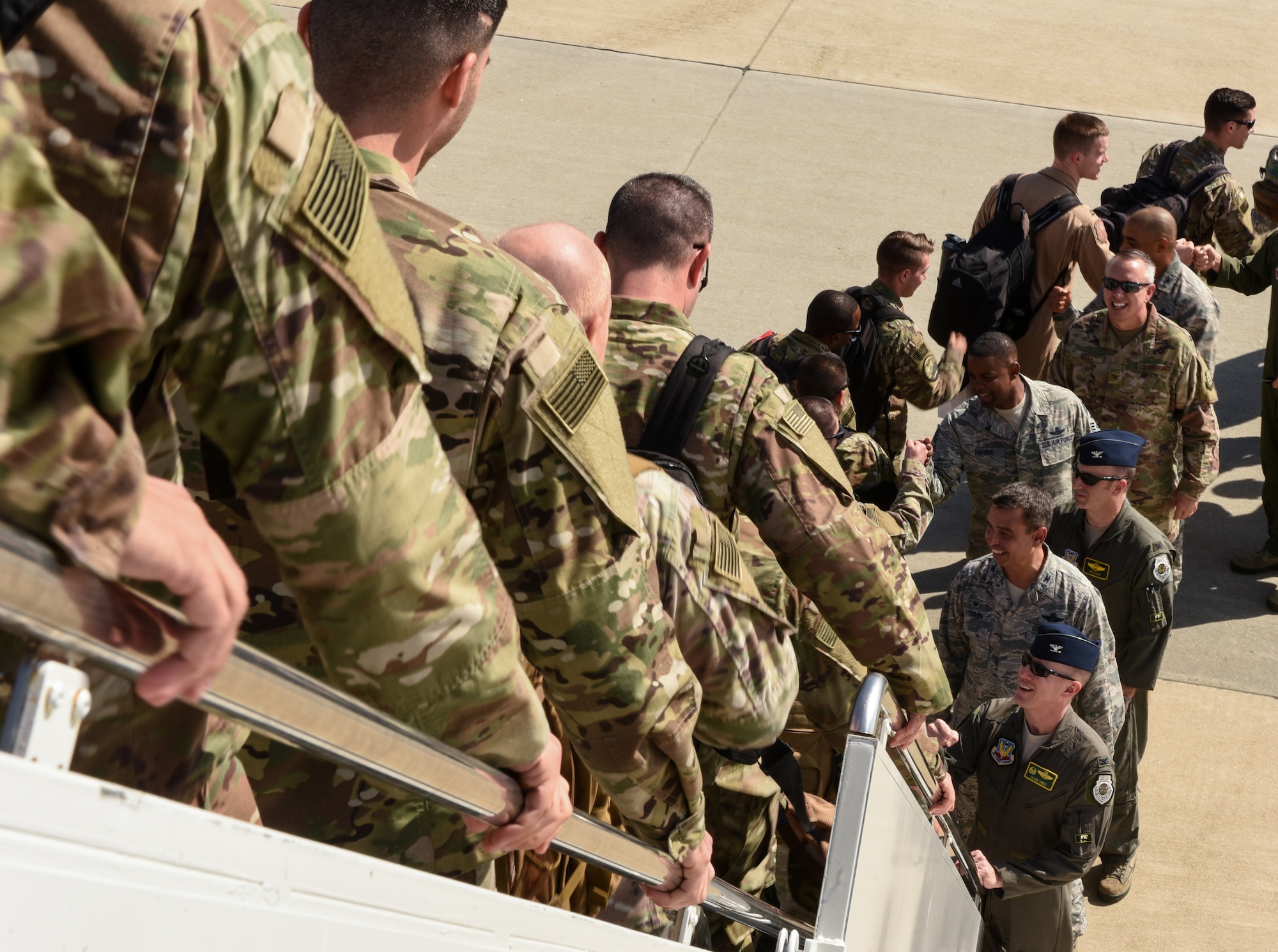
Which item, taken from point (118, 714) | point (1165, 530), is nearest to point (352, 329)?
point (118, 714)

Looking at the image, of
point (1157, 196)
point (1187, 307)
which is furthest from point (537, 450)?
point (1157, 196)

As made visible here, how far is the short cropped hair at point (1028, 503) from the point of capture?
4473 millimetres

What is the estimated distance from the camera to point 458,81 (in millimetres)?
1941

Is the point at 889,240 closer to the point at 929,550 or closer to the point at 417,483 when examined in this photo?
the point at 929,550

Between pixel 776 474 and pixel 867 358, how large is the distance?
299cm

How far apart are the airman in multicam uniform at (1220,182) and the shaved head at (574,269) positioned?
644 centimetres

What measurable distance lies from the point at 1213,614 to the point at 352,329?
20.3ft

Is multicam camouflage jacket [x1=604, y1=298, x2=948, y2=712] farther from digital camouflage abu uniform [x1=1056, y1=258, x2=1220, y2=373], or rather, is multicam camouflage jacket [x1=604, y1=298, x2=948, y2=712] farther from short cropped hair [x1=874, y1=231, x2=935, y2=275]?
digital camouflage abu uniform [x1=1056, y1=258, x2=1220, y2=373]

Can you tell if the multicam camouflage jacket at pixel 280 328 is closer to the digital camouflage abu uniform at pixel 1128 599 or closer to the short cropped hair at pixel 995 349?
the digital camouflage abu uniform at pixel 1128 599

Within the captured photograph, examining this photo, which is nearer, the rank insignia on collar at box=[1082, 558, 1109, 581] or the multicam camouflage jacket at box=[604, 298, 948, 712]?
the multicam camouflage jacket at box=[604, 298, 948, 712]

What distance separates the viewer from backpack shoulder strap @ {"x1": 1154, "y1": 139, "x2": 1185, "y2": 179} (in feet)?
26.0

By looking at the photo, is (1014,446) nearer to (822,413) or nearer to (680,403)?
(822,413)

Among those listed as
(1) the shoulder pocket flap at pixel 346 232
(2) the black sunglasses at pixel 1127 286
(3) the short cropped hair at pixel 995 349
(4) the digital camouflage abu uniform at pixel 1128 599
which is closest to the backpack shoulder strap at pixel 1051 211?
(2) the black sunglasses at pixel 1127 286

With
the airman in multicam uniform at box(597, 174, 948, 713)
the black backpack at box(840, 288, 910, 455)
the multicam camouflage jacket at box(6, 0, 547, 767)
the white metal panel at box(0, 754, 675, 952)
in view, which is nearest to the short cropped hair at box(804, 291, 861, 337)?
the black backpack at box(840, 288, 910, 455)
